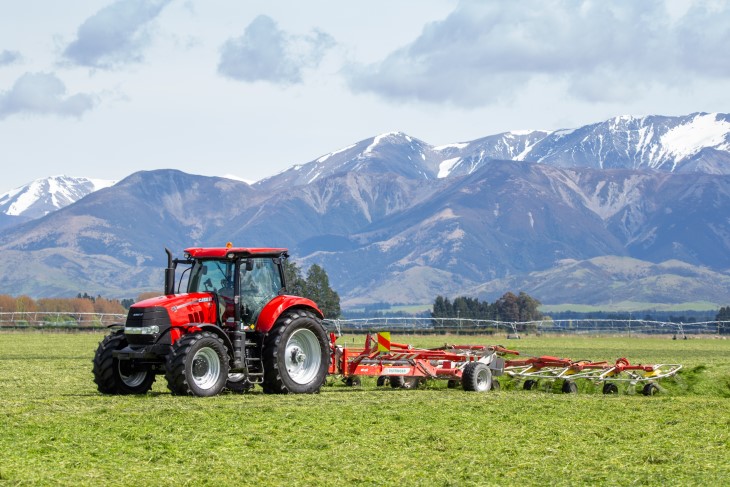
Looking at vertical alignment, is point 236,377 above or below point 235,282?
below

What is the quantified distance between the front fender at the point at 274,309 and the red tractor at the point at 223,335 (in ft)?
0.06

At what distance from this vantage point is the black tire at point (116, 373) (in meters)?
22.7

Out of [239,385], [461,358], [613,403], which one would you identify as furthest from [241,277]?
[613,403]

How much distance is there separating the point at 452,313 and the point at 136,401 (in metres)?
151

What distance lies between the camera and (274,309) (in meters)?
23.2

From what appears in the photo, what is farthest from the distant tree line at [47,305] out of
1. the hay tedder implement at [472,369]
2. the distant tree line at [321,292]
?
the hay tedder implement at [472,369]

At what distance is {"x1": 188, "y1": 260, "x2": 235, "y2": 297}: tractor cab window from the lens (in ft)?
76.1

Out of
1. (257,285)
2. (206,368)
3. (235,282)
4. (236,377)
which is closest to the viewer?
(206,368)

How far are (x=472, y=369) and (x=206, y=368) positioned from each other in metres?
5.68

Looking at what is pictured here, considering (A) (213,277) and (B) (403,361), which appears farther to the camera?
(B) (403,361)

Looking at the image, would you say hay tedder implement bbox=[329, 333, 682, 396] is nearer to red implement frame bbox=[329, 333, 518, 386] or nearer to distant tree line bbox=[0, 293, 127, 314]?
red implement frame bbox=[329, 333, 518, 386]

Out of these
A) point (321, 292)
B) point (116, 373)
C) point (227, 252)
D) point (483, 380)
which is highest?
point (321, 292)

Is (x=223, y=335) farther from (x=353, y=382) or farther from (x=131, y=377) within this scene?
(x=353, y=382)

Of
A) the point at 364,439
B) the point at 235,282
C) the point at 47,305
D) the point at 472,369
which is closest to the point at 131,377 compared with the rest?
the point at 235,282
